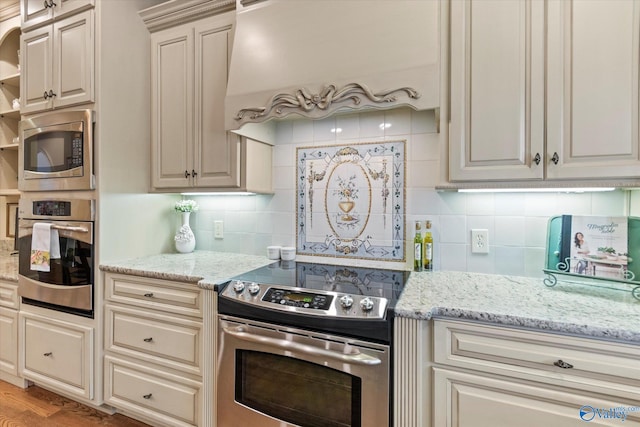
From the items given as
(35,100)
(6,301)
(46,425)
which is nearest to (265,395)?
(46,425)

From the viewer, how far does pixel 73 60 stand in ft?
6.48

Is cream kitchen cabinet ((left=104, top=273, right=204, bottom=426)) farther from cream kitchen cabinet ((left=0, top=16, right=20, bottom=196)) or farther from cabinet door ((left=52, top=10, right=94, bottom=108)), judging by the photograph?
cream kitchen cabinet ((left=0, top=16, right=20, bottom=196))

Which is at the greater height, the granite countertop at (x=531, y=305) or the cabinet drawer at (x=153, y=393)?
the granite countertop at (x=531, y=305)

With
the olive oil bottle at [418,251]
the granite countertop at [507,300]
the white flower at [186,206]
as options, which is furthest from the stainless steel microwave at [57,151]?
the olive oil bottle at [418,251]

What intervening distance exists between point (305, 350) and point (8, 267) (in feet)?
8.27

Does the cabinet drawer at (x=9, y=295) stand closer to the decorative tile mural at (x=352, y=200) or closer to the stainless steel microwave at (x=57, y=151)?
the stainless steel microwave at (x=57, y=151)

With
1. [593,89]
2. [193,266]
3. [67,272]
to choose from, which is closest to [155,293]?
[193,266]

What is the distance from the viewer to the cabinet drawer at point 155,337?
1635 millimetres

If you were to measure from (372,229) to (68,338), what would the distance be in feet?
6.44

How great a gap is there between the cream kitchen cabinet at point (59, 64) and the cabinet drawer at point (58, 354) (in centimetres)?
139

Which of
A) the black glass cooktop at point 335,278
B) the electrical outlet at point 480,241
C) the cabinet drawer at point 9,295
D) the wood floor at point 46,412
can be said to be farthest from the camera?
the cabinet drawer at point 9,295

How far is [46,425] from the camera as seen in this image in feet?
6.10

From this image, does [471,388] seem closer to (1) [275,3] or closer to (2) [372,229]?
(2) [372,229]
